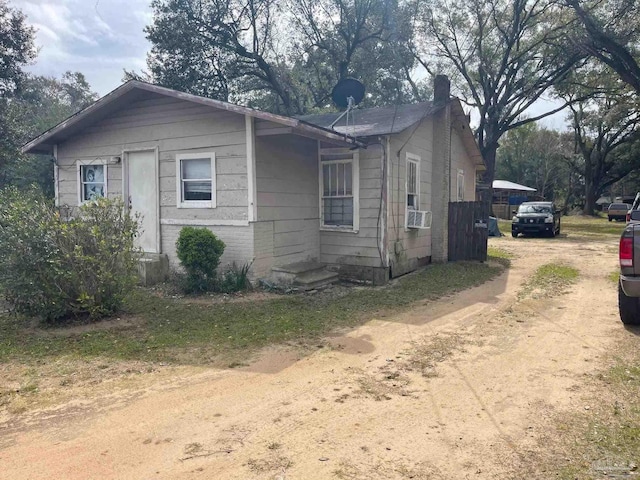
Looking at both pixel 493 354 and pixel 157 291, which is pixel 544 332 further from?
pixel 157 291

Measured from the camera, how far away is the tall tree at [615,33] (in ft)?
58.5

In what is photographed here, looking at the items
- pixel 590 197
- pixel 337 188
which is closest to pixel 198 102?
pixel 337 188

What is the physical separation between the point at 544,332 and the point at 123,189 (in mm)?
8416

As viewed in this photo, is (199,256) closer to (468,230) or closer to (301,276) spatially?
(301,276)

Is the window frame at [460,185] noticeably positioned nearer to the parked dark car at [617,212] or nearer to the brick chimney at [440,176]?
the brick chimney at [440,176]

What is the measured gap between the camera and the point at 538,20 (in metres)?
25.1

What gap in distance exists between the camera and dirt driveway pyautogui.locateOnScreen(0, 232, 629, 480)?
9.33 feet

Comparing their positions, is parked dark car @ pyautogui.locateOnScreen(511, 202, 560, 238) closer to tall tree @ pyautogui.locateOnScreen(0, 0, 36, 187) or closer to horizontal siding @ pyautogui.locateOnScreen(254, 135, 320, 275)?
horizontal siding @ pyautogui.locateOnScreen(254, 135, 320, 275)

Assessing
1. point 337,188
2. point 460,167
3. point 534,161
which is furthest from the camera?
point 534,161

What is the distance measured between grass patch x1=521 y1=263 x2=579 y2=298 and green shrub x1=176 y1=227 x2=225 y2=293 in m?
5.71

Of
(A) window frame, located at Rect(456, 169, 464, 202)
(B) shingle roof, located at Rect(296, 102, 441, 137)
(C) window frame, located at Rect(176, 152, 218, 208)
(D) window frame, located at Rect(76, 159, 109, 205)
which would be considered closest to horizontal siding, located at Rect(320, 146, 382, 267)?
(B) shingle roof, located at Rect(296, 102, 441, 137)

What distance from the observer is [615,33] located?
60.0 feet

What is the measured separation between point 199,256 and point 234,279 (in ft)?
2.58

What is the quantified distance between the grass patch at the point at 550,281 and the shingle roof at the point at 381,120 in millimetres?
4067
